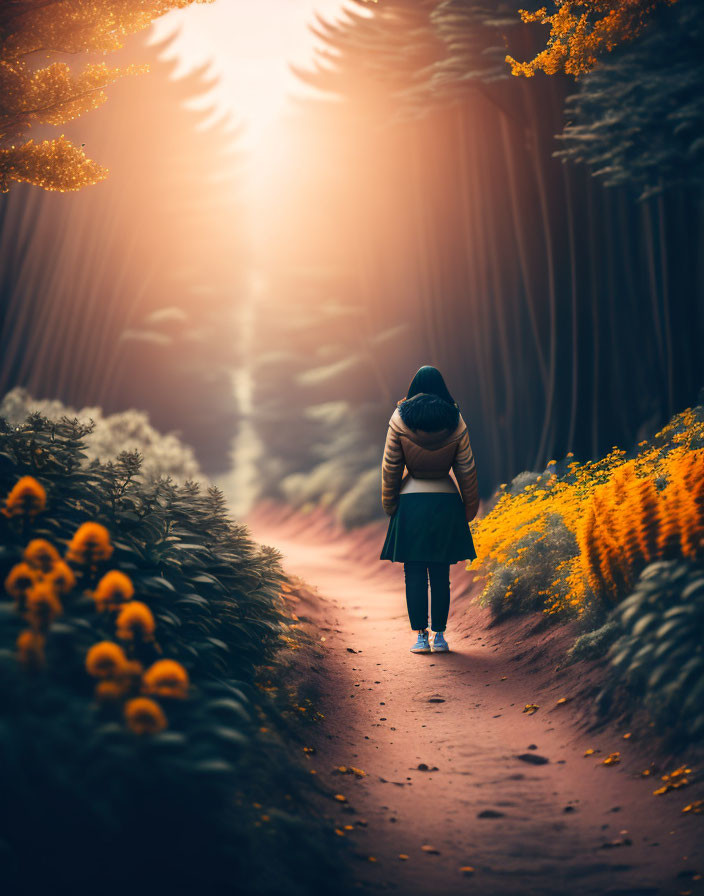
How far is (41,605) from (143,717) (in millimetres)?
519

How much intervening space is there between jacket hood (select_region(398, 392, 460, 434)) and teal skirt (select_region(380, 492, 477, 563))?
1.72ft

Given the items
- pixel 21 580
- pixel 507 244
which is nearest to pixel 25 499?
pixel 21 580

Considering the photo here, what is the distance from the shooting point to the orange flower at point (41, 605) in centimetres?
240

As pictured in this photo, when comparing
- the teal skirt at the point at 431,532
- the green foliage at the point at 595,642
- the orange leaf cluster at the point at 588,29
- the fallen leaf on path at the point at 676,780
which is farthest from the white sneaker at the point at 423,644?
the orange leaf cluster at the point at 588,29

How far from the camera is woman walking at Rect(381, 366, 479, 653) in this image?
527 centimetres

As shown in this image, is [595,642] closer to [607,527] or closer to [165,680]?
[607,527]

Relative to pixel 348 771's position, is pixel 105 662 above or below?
above

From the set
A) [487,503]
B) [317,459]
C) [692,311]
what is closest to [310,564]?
[487,503]

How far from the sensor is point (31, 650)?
2352 millimetres

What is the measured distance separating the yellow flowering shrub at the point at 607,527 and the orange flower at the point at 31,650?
10.3 feet

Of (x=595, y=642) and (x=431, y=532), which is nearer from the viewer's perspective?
(x=595, y=642)

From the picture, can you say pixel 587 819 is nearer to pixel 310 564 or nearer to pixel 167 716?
pixel 167 716

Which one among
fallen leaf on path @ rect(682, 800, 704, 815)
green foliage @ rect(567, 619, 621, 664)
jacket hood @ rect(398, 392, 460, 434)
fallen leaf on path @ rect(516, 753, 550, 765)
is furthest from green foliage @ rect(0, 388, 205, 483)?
fallen leaf on path @ rect(682, 800, 704, 815)

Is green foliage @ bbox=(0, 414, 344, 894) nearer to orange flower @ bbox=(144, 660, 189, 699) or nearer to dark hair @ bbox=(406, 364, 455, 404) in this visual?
orange flower @ bbox=(144, 660, 189, 699)
